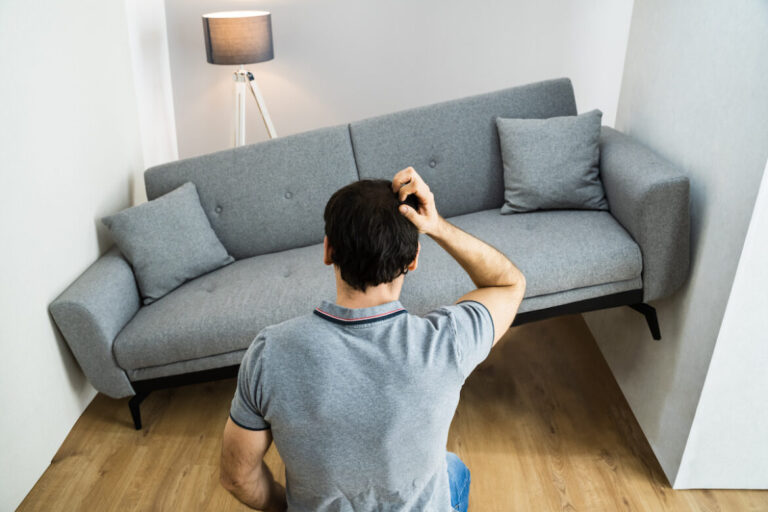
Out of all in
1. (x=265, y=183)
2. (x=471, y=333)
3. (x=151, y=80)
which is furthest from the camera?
(x=151, y=80)

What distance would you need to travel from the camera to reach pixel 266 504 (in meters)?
1.26

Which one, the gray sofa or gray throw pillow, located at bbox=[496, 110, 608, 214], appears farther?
gray throw pillow, located at bbox=[496, 110, 608, 214]

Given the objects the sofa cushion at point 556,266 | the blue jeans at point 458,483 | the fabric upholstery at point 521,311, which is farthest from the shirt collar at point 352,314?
the fabric upholstery at point 521,311

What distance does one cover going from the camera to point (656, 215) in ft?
6.72

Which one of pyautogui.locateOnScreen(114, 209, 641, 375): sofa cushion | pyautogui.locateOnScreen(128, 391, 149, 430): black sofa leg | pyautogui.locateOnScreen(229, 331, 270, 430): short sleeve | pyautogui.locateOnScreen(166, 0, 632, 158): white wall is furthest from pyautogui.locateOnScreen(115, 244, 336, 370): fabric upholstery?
→ pyautogui.locateOnScreen(166, 0, 632, 158): white wall

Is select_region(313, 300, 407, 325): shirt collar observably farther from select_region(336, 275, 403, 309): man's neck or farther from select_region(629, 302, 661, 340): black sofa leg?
select_region(629, 302, 661, 340): black sofa leg

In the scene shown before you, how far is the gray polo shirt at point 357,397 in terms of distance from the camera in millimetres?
985

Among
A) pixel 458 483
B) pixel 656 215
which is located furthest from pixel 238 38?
pixel 458 483

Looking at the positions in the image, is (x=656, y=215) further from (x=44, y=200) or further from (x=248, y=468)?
(x=44, y=200)

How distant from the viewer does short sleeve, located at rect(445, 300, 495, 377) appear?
1.06m

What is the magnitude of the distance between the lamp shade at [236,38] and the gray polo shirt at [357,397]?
8.41 ft

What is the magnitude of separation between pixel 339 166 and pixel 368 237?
1.61 metres

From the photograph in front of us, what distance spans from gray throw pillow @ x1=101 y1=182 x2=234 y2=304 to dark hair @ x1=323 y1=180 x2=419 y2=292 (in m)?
1.48

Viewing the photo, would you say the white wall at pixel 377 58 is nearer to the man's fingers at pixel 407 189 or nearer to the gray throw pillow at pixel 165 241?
the gray throw pillow at pixel 165 241
